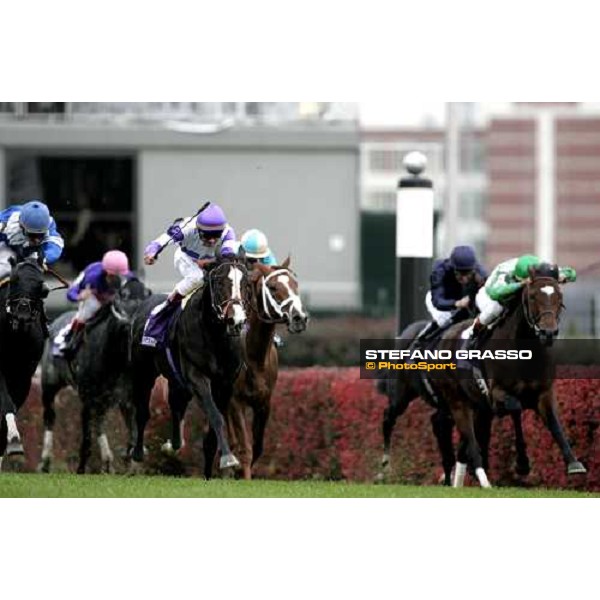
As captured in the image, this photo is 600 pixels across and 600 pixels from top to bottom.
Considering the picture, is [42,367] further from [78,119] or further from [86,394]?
[78,119]

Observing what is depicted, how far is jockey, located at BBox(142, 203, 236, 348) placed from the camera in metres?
14.1

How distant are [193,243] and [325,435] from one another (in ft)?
6.75

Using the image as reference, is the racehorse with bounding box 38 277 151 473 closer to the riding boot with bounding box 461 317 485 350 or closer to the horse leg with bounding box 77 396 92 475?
the horse leg with bounding box 77 396 92 475

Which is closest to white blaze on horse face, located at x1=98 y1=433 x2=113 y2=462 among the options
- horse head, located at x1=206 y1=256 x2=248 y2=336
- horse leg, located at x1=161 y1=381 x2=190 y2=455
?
horse leg, located at x1=161 y1=381 x2=190 y2=455

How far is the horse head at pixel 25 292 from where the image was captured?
13.5 m

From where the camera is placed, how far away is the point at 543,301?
13.8 meters

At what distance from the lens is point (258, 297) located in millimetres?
14398

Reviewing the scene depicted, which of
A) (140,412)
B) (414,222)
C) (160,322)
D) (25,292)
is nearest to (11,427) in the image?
(25,292)

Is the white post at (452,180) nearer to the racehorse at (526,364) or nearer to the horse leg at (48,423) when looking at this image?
the racehorse at (526,364)

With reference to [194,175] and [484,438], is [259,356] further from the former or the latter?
[484,438]

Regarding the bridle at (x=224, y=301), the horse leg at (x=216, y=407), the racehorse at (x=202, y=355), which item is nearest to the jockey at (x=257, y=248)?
the racehorse at (x=202, y=355)

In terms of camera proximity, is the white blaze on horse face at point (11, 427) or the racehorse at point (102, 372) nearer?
the white blaze on horse face at point (11, 427)

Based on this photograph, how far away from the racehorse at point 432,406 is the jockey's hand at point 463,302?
0.85 feet
